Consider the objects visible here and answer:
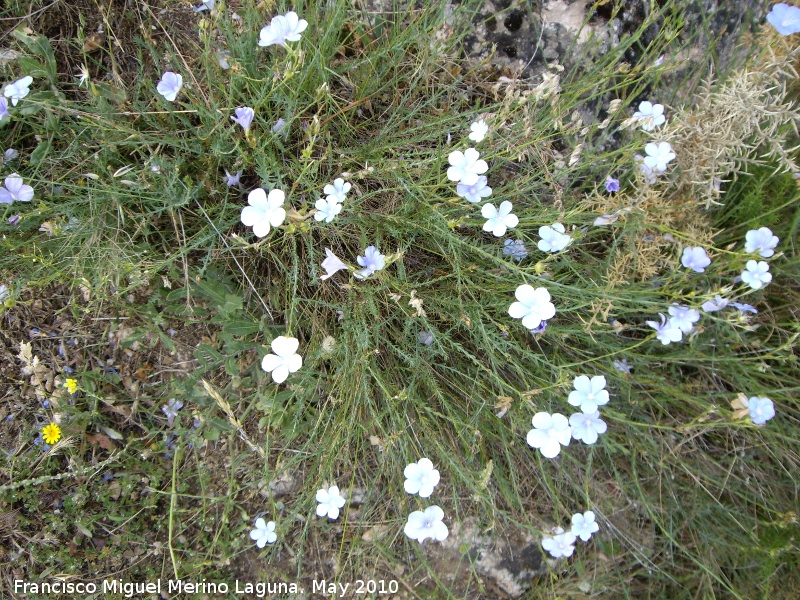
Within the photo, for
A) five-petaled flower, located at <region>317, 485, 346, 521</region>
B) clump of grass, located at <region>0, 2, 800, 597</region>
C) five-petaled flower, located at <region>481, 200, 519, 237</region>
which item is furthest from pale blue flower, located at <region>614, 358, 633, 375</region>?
five-petaled flower, located at <region>317, 485, 346, 521</region>

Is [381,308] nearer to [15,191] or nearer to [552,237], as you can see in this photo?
[552,237]

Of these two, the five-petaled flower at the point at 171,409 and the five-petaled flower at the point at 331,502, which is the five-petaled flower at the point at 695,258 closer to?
the five-petaled flower at the point at 331,502

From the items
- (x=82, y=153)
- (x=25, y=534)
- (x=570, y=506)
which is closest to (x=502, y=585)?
(x=570, y=506)

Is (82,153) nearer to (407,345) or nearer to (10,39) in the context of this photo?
(10,39)

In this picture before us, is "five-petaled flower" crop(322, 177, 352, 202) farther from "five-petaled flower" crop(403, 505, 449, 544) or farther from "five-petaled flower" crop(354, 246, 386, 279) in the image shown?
"five-petaled flower" crop(403, 505, 449, 544)

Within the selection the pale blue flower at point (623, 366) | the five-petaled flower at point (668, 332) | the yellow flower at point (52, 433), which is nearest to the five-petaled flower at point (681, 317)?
the five-petaled flower at point (668, 332)

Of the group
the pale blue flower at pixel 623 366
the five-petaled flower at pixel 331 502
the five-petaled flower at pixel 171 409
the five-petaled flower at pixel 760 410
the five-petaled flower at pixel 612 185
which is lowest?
the five-petaled flower at pixel 171 409
